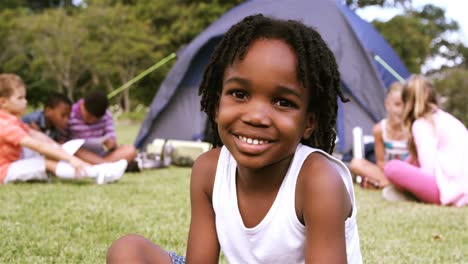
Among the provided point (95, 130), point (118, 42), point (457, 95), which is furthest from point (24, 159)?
point (118, 42)

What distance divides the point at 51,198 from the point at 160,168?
247 centimetres

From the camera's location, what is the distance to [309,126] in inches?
56.7

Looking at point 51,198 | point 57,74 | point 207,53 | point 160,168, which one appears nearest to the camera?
point 51,198

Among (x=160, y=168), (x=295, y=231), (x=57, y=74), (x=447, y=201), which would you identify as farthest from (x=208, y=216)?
(x=57, y=74)

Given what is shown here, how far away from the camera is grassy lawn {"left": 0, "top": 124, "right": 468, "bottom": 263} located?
2344mm

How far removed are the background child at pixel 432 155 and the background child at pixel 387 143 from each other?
626 mm

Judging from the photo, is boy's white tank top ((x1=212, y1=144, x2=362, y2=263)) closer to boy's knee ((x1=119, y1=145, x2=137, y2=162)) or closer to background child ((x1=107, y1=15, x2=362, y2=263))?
background child ((x1=107, y1=15, x2=362, y2=263))

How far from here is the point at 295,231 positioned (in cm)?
135

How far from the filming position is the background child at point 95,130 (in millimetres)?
5313

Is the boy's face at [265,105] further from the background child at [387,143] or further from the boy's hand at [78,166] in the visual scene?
the background child at [387,143]

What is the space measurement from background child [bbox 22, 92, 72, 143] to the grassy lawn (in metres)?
0.95

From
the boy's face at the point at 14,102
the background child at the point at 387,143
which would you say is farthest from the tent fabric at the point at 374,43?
the boy's face at the point at 14,102

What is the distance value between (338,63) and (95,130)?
260 cm

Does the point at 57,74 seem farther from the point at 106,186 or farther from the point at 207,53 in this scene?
the point at 106,186
